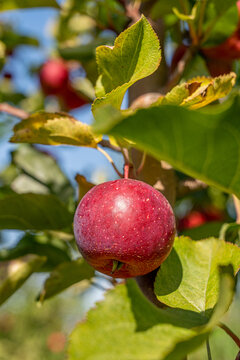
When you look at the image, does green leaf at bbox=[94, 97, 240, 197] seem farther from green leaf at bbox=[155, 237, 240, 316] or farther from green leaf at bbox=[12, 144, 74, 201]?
green leaf at bbox=[12, 144, 74, 201]

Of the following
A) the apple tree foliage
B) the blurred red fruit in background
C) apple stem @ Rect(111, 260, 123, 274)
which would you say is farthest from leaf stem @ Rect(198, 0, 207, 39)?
the blurred red fruit in background

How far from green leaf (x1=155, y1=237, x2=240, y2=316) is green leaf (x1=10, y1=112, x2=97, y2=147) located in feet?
0.77

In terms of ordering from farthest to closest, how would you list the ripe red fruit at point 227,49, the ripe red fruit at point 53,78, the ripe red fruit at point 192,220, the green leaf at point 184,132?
1. the ripe red fruit at point 53,78
2. the ripe red fruit at point 192,220
3. the ripe red fruit at point 227,49
4. the green leaf at point 184,132

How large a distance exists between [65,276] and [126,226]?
1.38 feet

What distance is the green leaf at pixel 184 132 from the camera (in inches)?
16.1

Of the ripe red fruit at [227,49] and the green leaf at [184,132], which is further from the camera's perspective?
the ripe red fruit at [227,49]

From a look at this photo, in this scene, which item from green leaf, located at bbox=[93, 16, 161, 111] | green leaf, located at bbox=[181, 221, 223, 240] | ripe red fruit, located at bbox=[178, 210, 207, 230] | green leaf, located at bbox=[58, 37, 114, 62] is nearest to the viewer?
green leaf, located at bbox=[93, 16, 161, 111]

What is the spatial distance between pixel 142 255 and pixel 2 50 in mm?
1308

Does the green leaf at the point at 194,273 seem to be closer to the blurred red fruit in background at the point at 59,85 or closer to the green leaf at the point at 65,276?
A: the green leaf at the point at 65,276

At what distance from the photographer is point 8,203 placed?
3.08 ft

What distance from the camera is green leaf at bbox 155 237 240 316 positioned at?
0.60 m

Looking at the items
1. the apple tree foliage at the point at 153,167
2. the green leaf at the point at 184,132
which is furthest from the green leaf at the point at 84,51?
the green leaf at the point at 184,132

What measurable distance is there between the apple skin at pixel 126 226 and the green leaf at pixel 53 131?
10 cm

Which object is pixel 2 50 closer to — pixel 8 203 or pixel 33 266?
pixel 8 203
